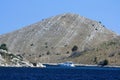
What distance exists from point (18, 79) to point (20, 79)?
0.51 meters

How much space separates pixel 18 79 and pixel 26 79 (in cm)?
207

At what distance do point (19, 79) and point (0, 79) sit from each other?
6970mm

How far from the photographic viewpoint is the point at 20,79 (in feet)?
466

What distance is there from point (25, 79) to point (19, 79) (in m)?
1.56

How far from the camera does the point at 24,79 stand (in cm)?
14250

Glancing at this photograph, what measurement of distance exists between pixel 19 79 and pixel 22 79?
831 mm

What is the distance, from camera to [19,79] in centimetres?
14200

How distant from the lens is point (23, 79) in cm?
14250

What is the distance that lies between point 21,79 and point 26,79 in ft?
4.23

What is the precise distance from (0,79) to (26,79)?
8511 millimetres

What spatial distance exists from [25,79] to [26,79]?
0.91 ft

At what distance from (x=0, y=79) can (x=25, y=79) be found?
8.25 metres

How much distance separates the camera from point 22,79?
5605 inches
